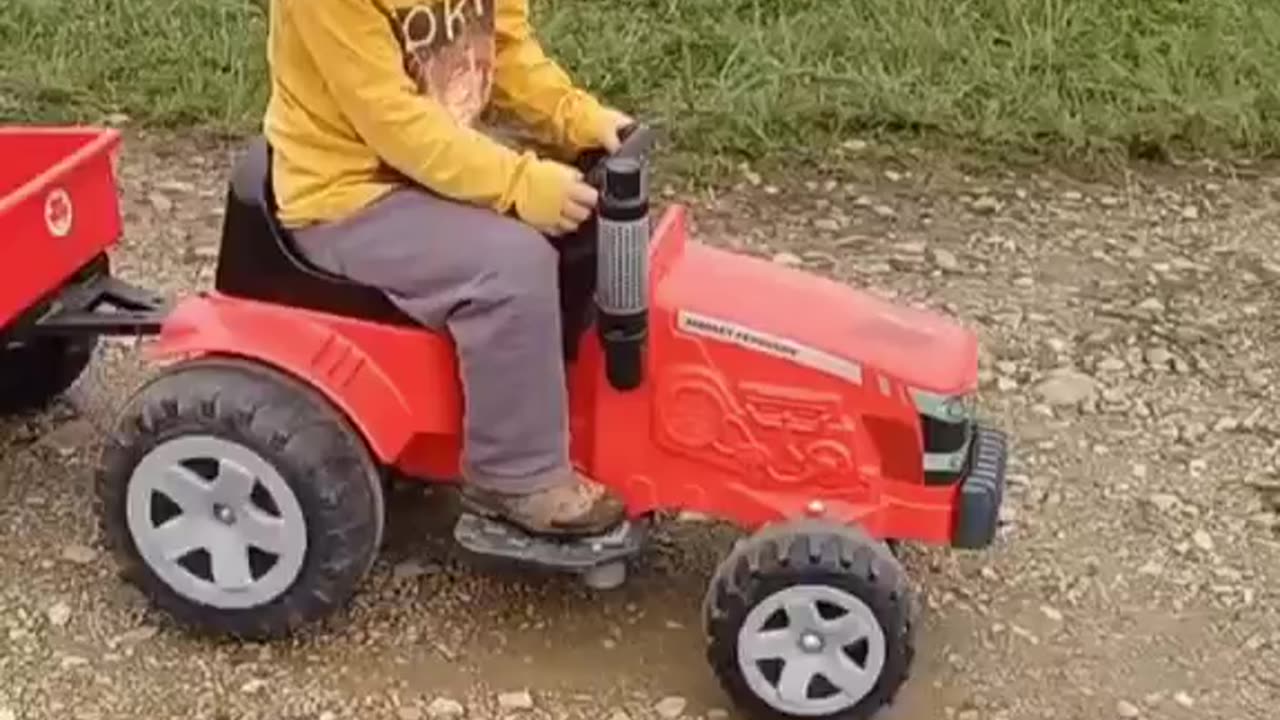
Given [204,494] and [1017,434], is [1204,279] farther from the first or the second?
[204,494]

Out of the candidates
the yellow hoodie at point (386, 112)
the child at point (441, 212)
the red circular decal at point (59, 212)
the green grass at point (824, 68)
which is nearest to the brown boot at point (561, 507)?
the child at point (441, 212)

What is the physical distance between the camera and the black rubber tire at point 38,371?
3.66 meters

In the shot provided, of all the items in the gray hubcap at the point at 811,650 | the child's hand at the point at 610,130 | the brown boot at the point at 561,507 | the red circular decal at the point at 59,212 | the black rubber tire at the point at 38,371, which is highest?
the child's hand at the point at 610,130

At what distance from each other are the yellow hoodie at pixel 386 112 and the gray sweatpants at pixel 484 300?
31mm

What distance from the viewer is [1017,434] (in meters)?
3.74

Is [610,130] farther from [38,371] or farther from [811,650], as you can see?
[38,371]

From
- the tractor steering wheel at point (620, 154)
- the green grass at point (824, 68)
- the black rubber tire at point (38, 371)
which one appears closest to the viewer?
the tractor steering wheel at point (620, 154)

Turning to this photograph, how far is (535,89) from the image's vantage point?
3.27 m

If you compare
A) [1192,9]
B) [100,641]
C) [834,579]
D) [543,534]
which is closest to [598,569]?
[543,534]

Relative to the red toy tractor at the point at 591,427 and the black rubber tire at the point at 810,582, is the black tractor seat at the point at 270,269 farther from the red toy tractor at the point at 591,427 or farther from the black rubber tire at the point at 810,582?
the black rubber tire at the point at 810,582

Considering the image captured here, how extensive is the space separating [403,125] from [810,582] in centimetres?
73

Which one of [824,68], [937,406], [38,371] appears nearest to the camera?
[937,406]

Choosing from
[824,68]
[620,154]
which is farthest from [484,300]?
[824,68]

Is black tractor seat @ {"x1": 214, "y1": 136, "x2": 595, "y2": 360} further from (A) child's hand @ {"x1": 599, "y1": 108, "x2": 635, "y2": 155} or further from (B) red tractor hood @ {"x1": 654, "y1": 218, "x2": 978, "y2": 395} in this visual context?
(A) child's hand @ {"x1": 599, "y1": 108, "x2": 635, "y2": 155}
